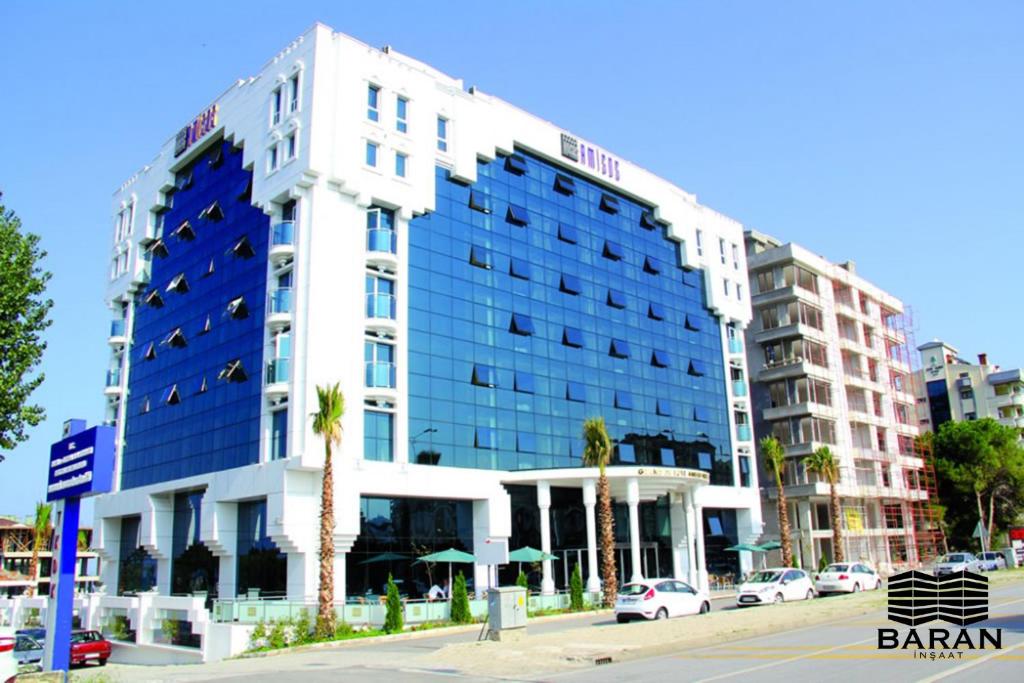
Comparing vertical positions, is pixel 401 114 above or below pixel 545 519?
above

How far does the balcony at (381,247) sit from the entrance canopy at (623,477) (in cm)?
1182

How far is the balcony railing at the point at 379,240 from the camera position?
128ft

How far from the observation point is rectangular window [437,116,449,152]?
1714 inches

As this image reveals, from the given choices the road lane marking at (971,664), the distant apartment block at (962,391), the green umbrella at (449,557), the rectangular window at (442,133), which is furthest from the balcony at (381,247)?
the distant apartment block at (962,391)

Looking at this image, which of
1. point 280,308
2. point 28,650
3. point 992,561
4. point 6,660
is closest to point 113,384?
point 280,308

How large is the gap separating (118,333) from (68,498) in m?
37.0

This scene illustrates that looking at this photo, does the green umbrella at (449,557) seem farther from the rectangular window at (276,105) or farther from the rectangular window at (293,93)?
the rectangular window at (276,105)

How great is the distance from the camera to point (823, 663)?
16.4m

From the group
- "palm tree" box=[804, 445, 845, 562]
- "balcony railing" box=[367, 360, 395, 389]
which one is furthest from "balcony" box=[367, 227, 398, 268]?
"palm tree" box=[804, 445, 845, 562]

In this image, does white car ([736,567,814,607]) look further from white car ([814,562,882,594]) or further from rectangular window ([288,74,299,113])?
rectangular window ([288,74,299,113])

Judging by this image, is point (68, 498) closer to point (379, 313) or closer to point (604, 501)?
point (379, 313)

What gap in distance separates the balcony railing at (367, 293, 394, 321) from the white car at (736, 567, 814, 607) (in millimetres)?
19456

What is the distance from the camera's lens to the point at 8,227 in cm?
2231

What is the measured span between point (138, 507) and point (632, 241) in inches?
1302
